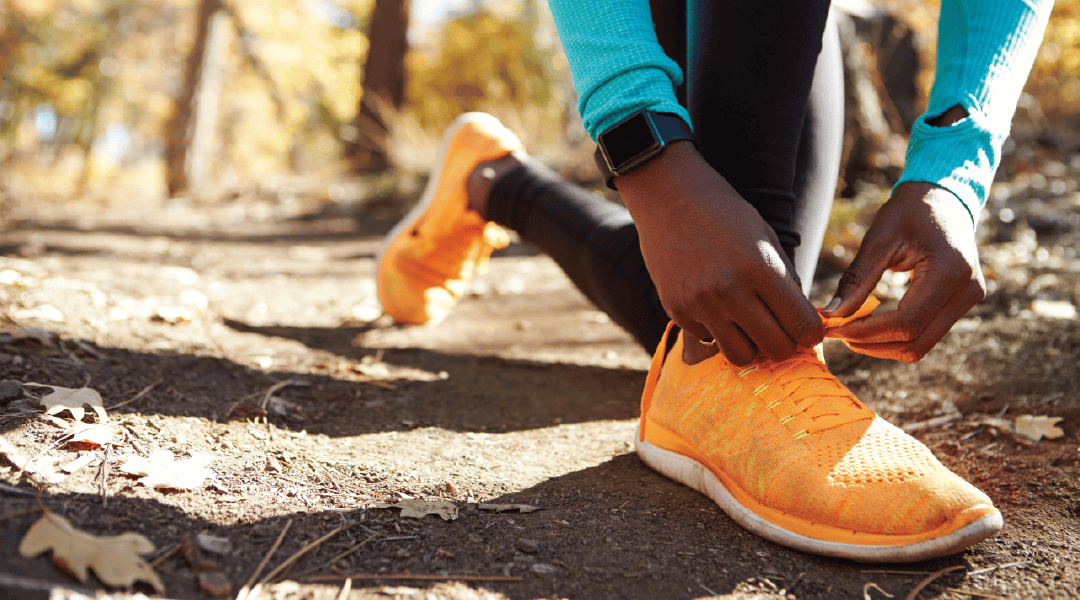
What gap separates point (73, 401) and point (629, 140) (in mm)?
907

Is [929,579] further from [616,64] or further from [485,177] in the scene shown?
[485,177]

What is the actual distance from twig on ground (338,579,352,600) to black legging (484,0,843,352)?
2.41 feet

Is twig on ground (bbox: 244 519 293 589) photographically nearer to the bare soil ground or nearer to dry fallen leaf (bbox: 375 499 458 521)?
the bare soil ground

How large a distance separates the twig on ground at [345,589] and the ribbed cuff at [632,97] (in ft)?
2.12

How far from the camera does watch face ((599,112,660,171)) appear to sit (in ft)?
2.83

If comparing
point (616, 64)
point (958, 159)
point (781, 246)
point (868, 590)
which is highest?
point (616, 64)

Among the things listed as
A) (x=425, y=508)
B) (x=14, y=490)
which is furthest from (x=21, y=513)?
(x=425, y=508)

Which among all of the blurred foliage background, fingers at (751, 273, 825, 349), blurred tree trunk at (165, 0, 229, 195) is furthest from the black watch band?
blurred tree trunk at (165, 0, 229, 195)

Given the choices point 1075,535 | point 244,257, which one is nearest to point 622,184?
point 1075,535

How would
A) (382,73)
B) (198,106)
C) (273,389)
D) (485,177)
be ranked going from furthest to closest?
(198,106) → (382,73) → (485,177) → (273,389)

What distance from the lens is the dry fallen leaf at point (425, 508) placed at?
859 mm

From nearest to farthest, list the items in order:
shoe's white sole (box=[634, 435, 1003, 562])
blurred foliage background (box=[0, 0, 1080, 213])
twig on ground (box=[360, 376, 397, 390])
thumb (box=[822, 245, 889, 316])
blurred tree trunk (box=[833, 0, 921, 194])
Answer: shoe's white sole (box=[634, 435, 1003, 562]) < thumb (box=[822, 245, 889, 316]) < twig on ground (box=[360, 376, 397, 390]) < blurred tree trunk (box=[833, 0, 921, 194]) < blurred foliage background (box=[0, 0, 1080, 213])

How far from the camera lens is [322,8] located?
10.8m

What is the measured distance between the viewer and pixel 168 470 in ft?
2.80
